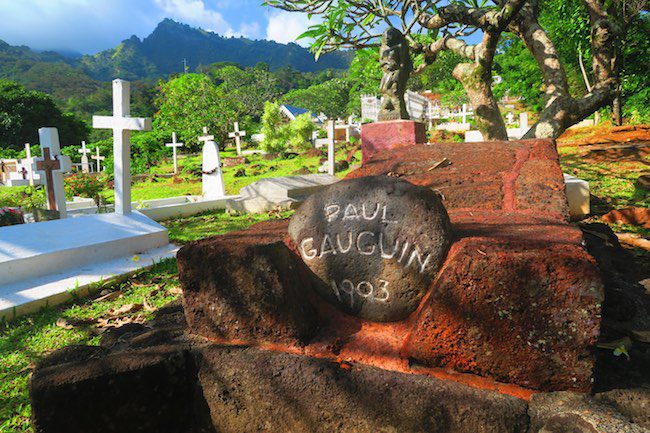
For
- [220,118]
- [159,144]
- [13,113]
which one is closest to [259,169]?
[159,144]

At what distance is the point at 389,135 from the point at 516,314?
3706mm

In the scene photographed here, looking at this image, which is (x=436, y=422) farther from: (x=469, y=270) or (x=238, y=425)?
(x=238, y=425)

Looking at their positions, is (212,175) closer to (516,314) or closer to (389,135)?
(389,135)

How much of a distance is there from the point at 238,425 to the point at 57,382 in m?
0.70

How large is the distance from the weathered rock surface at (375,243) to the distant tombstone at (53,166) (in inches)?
236

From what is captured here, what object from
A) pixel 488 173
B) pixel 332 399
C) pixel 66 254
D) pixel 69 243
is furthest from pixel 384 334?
pixel 69 243

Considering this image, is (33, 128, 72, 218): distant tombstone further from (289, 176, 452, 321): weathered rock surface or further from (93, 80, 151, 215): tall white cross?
(289, 176, 452, 321): weathered rock surface

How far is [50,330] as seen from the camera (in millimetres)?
3268

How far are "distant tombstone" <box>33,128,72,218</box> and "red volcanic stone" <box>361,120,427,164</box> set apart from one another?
15.0ft

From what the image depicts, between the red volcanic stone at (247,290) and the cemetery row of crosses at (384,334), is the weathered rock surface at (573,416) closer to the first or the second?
the cemetery row of crosses at (384,334)

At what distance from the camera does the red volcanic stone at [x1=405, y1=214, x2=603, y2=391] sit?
128 centimetres

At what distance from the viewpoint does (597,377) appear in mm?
1421

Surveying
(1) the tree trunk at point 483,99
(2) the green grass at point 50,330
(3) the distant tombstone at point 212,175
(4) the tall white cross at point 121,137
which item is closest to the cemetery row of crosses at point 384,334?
(2) the green grass at point 50,330

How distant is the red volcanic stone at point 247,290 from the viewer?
5.39ft
